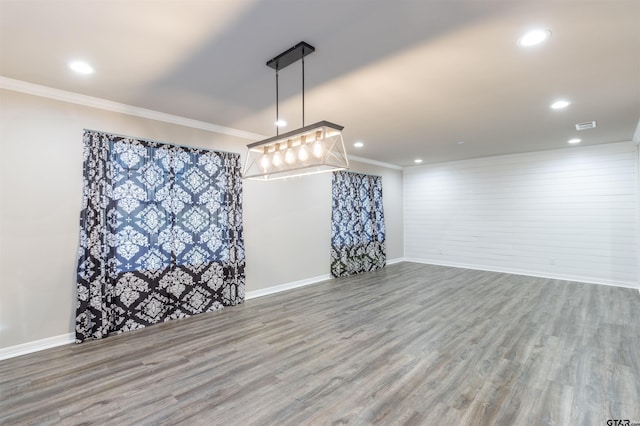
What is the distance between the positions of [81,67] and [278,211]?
3388mm

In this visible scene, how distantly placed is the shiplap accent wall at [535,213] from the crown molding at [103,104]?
584 cm

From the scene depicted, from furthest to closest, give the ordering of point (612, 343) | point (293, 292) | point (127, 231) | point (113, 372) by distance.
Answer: point (293, 292) < point (127, 231) < point (612, 343) < point (113, 372)

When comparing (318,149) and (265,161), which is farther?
(265,161)

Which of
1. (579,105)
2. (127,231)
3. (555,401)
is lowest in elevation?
(555,401)

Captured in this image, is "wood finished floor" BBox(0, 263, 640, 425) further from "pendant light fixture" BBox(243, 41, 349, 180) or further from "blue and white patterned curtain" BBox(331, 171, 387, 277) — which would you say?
"blue and white patterned curtain" BBox(331, 171, 387, 277)

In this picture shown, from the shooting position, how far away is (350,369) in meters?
2.77

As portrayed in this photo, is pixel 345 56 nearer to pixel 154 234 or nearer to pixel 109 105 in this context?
pixel 109 105

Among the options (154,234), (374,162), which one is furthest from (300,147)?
(374,162)

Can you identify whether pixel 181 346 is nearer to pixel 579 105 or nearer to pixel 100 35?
pixel 100 35

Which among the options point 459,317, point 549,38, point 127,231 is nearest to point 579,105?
point 549,38

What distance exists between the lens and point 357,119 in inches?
170

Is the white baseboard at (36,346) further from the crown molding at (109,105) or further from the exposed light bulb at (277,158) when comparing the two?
the exposed light bulb at (277,158)

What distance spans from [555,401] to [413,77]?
304 cm

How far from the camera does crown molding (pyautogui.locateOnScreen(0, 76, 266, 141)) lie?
121 inches
